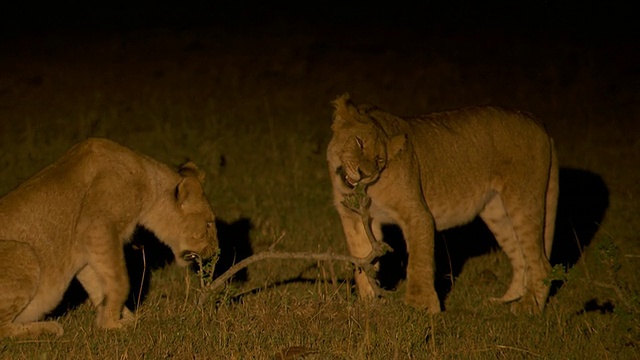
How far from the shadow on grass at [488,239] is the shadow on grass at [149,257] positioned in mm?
1145

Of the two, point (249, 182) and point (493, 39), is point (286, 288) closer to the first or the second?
point (249, 182)

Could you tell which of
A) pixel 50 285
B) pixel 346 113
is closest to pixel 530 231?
pixel 346 113

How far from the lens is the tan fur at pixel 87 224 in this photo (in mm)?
6156

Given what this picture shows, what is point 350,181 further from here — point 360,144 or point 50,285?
point 50,285

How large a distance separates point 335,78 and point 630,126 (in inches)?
171

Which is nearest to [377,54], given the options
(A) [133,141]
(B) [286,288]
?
(A) [133,141]

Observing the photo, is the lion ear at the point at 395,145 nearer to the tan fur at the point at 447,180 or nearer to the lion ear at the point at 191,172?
the tan fur at the point at 447,180

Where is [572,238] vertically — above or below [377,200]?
below

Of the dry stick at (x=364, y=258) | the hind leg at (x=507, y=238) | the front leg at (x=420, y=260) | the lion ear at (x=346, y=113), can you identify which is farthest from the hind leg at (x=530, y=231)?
the dry stick at (x=364, y=258)

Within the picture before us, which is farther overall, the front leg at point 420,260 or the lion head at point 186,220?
the lion head at point 186,220

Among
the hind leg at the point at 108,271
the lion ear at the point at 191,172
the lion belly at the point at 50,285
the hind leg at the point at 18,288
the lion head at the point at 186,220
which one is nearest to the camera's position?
the hind leg at the point at 18,288

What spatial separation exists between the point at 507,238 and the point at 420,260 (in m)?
1.42

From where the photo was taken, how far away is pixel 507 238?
801cm

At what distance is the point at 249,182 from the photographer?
35.6 feet
